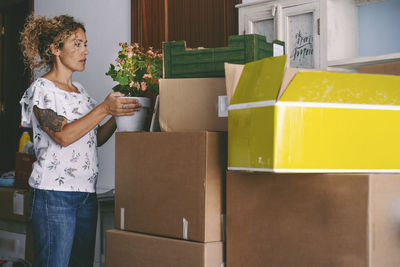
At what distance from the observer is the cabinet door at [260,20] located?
2313mm

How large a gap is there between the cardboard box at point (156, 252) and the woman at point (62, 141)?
0.27m

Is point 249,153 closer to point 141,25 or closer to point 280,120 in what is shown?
point 280,120

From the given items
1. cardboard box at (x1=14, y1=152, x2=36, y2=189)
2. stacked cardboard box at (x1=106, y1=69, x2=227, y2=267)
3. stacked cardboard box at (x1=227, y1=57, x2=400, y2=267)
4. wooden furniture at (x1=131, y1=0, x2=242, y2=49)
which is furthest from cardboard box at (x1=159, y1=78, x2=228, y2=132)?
cardboard box at (x1=14, y1=152, x2=36, y2=189)

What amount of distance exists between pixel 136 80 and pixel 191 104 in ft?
1.02

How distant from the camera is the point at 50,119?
1.84 m

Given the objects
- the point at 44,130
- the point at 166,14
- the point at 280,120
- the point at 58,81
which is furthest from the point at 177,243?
the point at 166,14

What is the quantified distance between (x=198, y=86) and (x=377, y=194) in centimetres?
67

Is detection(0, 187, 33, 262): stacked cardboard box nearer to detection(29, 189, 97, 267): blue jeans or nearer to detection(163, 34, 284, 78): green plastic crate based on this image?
detection(29, 189, 97, 267): blue jeans

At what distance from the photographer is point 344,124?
1.16m

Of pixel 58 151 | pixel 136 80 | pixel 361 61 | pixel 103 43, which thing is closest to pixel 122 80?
pixel 136 80

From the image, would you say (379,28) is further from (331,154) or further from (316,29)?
(331,154)

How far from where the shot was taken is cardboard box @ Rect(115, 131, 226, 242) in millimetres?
1461

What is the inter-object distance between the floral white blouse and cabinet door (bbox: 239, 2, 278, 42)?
911 millimetres

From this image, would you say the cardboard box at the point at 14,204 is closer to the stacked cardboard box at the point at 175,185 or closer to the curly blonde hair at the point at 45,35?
the curly blonde hair at the point at 45,35
